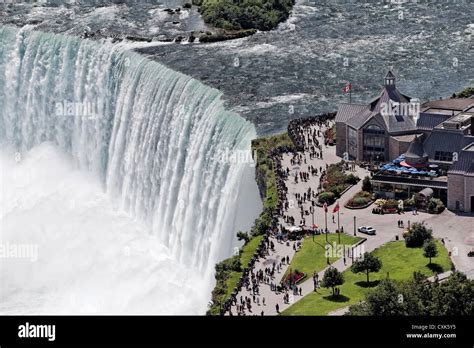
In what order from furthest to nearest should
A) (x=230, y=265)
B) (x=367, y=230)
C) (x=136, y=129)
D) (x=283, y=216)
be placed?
(x=136, y=129), (x=283, y=216), (x=367, y=230), (x=230, y=265)

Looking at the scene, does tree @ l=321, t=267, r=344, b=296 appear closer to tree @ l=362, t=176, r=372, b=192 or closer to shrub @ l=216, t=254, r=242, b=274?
shrub @ l=216, t=254, r=242, b=274

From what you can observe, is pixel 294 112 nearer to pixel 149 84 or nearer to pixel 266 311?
pixel 149 84

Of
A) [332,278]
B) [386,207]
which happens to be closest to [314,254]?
[332,278]

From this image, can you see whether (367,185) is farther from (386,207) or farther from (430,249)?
(430,249)

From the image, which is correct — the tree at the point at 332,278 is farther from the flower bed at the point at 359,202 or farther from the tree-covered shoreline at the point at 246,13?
the tree-covered shoreline at the point at 246,13

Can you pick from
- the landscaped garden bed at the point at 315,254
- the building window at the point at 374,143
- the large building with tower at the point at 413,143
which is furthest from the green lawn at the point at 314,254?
the building window at the point at 374,143
